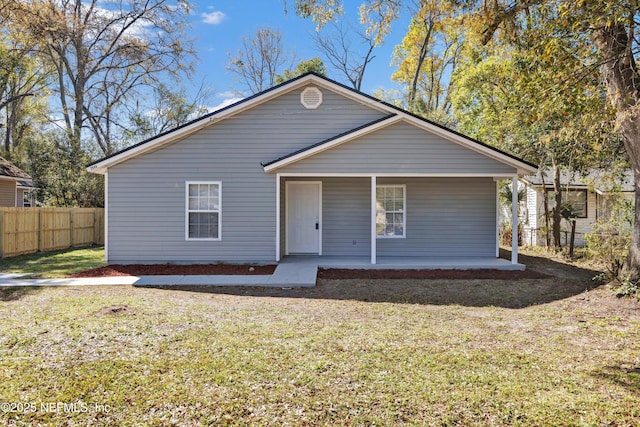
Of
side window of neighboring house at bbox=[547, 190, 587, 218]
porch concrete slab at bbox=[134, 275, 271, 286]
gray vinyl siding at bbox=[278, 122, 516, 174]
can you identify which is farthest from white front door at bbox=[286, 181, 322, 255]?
side window of neighboring house at bbox=[547, 190, 587, 218]

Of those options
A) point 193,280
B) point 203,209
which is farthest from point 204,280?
point 203,209

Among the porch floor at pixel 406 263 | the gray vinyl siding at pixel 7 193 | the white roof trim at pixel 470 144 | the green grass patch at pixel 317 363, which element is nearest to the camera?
the green grass patch at pixel 317 363

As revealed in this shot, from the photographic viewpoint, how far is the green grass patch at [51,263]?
10188 mm

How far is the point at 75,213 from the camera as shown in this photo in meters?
16.9

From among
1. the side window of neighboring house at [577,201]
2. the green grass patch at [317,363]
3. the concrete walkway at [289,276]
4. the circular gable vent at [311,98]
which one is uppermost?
the circular gable vent at [311,98]

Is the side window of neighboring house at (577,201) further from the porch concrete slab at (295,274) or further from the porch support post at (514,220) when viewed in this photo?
the porch concrete slab at (295,274)

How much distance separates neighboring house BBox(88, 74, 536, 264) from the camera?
10.8m

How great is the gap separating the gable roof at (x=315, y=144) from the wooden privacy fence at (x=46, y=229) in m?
4.71

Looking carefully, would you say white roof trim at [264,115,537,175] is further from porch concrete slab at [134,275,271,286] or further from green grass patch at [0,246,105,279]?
green grass patch at [0,246,105,279]

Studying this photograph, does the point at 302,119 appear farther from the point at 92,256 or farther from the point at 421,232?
the point at 92,256

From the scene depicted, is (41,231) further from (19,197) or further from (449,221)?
(449,221)

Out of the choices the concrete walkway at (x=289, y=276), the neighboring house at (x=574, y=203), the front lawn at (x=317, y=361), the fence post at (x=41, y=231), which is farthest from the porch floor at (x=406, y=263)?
the fence post at (x=41, y=231)

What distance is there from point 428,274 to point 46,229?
14.0 meters

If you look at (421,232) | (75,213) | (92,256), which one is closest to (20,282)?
(92,256)
